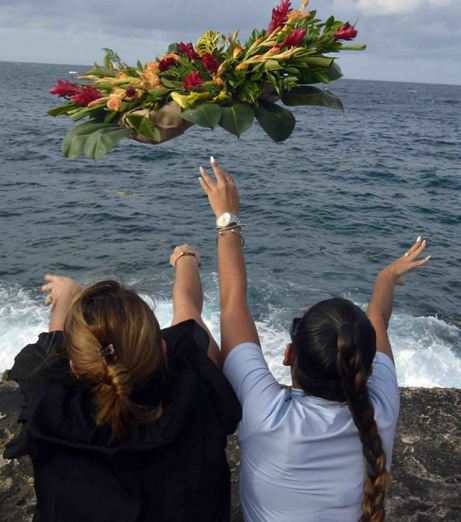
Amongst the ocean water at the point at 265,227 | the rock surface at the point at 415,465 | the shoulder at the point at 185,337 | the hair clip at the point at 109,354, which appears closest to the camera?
the hair clip at the point at 109,354

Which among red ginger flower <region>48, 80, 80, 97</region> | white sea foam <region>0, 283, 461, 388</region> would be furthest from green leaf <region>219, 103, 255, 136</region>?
white sea foam <region>0, 283, 461, 388</region>

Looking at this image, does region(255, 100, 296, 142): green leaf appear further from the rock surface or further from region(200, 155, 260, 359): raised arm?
the rock surface

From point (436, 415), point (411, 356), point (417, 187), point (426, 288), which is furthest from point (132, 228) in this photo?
point (436, 415)

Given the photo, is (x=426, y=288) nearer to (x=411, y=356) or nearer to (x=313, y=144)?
(x=411, y=356)

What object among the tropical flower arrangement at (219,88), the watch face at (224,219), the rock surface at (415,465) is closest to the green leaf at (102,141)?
the tropical flower arrangement at (219,88)

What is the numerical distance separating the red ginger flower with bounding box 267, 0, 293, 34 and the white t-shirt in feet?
4.14

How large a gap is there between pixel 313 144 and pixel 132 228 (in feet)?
55.6

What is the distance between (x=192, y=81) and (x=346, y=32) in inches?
24.4

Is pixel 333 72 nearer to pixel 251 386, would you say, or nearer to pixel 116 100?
pixel 116 100

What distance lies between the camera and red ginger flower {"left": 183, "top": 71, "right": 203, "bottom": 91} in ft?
7.09

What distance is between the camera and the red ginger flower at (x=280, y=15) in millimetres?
2340

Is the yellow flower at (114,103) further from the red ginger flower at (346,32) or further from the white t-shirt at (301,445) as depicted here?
the white t-shirt at (301,445)

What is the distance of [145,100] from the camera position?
2256 mm

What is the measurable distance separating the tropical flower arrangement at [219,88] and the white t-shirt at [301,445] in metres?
0.86
